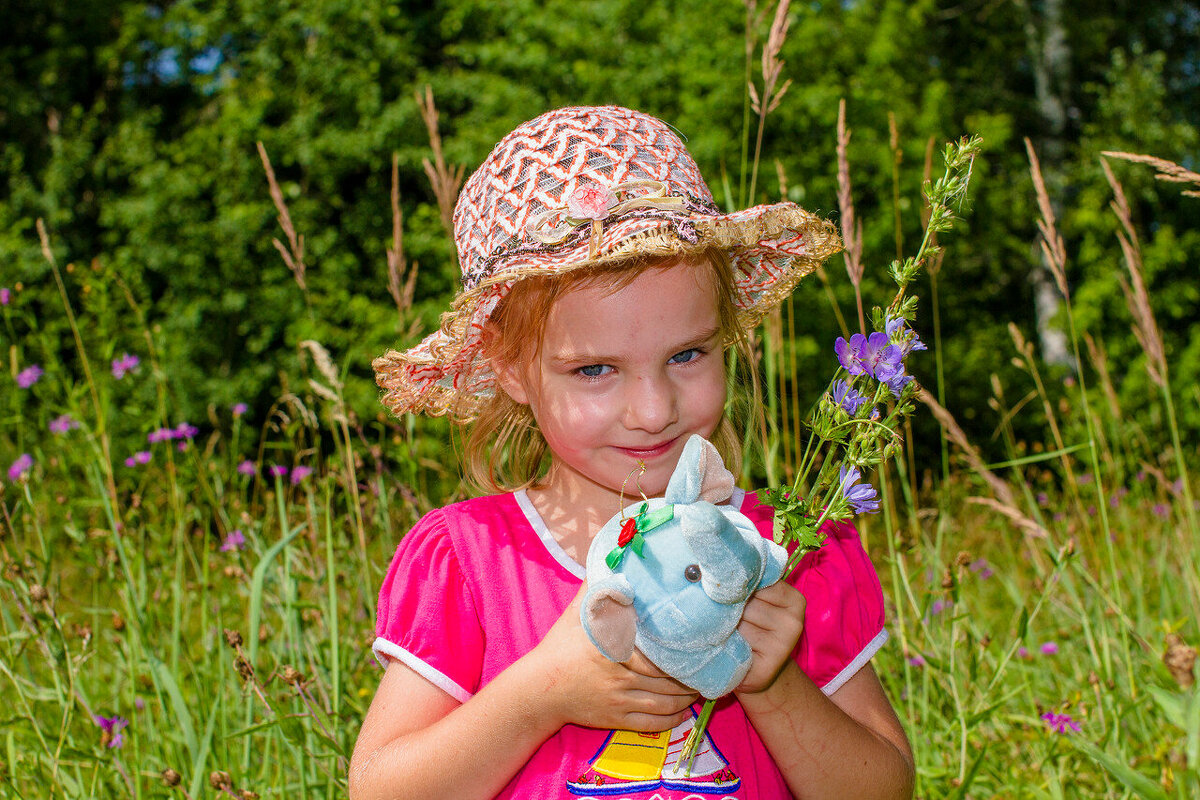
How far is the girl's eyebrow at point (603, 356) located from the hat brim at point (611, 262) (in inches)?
4.1

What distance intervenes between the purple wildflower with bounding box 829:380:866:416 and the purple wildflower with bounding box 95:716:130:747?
1399mm

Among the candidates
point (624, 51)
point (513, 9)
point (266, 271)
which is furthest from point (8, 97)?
point (624, 51)

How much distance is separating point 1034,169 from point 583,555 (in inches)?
46.7

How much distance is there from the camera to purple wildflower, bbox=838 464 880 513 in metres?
0.94

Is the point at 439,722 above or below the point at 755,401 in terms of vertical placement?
below

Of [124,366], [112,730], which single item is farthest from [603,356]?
[124,366]

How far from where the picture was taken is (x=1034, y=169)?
6.23ft

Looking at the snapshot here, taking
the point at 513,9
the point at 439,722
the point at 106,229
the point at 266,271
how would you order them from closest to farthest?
1. the point at 439,722
2. the point at 266,271
3. the point at 513,9
4. the point at 106,229

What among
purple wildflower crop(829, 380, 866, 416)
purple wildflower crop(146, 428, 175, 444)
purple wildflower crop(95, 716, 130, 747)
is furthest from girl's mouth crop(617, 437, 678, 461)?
purple wildflower crop(146, 428, 175, 444)

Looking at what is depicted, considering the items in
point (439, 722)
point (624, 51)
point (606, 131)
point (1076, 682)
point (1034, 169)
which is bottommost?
point (1076, 682)

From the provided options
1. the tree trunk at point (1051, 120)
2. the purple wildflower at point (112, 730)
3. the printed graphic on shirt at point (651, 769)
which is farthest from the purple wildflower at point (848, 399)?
the tree trunk at point (1051, 120)

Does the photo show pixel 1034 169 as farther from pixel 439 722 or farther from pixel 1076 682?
pixel 439 722

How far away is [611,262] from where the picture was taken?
123 centimetres

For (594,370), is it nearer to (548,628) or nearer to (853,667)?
(548,628)
